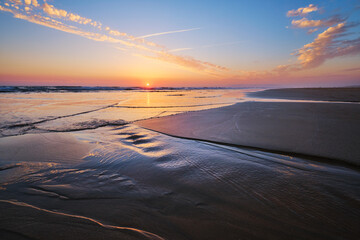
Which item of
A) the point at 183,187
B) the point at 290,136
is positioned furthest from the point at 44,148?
the point at 290,136

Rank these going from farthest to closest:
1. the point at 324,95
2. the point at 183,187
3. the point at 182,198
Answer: the point at 324,95 < the point at 183,187 < the point at 182,198

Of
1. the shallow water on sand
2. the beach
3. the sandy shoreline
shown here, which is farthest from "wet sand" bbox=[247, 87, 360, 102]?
the beach

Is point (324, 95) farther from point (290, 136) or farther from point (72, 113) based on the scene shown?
point (72, 113)

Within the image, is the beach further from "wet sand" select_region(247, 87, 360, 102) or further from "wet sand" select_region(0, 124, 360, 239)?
"wet sand" select_region(247, 87, 360, 102)

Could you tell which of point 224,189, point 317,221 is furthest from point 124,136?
point 317,221

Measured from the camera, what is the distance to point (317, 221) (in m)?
1.52

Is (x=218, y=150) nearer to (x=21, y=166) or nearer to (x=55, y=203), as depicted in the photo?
(x=55, y=203)

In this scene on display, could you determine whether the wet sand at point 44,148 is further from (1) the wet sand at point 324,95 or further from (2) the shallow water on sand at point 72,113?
→ (1) the wet sand at point 324,95

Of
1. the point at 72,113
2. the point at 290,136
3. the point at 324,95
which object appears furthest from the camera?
the point at 324,95

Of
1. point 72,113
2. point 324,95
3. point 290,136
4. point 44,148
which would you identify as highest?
point 324,95

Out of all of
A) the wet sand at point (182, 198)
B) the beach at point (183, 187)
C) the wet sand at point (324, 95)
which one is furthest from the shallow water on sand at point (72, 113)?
the wet sand at point (324, 95)

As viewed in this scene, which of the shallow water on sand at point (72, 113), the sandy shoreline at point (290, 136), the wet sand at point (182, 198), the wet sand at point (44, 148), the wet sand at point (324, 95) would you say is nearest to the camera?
the wet sand at point (182, 198)

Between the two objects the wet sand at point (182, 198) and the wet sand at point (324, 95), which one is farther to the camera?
the wet sand at point (324, 95)

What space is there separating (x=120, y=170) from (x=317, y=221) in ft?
8.19
